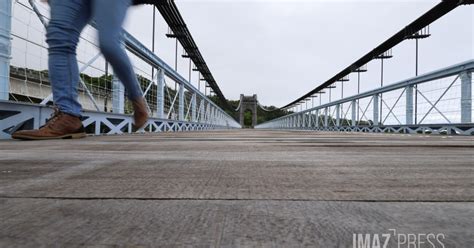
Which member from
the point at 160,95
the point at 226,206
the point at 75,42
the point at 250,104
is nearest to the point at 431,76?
the point at 160,95

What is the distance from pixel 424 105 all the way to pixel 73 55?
516 cm

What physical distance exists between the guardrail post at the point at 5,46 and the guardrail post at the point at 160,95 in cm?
250

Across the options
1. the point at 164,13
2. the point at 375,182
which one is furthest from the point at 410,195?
the point at 164,13

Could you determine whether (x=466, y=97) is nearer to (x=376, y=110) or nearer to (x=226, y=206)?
(x=376, y=110)

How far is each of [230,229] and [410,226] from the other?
16cm

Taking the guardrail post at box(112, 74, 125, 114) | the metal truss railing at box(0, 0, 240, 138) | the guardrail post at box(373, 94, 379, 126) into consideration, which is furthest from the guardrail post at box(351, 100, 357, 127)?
the guardrail post at box(112, 74, 125, 114)

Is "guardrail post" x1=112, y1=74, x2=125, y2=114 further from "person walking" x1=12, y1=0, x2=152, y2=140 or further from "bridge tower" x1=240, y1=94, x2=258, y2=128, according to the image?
"bridge tower" x1=240, y1=94, x2=258, y2=128

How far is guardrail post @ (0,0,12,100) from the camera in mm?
1563

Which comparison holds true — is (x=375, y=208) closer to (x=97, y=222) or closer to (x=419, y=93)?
(x=97, y=222)

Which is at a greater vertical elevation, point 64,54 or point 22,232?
point 64,54

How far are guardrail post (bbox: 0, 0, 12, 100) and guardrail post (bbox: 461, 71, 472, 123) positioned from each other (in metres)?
4.65

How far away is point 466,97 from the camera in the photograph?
4.07 metres

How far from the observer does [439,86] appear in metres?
4.70

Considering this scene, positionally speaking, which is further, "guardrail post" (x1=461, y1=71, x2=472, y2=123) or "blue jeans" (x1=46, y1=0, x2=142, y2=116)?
"guardrail post" (x1=461, y1=71, x2=472, y2=123)
